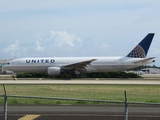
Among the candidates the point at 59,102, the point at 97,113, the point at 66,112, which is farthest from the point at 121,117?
the point at 59,102

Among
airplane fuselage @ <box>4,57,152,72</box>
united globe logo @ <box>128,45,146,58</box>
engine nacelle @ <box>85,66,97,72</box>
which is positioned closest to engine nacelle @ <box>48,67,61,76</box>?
airplane fuselage @ <box>4,57,152,72</box>

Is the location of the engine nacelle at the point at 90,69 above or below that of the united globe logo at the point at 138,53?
below

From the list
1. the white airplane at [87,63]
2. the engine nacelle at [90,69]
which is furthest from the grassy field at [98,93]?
the engine nacelle at [90,69]

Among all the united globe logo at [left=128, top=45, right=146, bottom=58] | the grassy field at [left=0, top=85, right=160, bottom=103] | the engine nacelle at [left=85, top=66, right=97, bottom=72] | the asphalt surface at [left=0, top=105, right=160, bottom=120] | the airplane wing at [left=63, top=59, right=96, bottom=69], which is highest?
the united globe logo at [left=128, top=45, right=146, bottom=58]

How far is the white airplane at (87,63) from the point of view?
4928 centimetres

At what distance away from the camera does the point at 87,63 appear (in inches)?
1938

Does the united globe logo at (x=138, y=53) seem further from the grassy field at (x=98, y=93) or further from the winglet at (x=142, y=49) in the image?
the grassy field at (x=98, y=93)

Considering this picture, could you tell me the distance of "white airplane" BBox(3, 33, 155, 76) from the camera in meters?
49.3

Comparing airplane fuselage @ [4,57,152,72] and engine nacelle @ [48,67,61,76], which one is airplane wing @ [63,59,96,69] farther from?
engine nacelle @ [48,67,61,76]

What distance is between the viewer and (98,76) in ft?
177

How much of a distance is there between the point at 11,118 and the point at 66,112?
252 centimetres

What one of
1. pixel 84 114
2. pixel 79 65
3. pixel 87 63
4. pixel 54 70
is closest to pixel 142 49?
pixel 87 63

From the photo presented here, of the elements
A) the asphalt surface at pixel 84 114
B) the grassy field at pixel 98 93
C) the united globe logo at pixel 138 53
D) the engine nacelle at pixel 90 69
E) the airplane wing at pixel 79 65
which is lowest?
the grassy field at pixel 98 93

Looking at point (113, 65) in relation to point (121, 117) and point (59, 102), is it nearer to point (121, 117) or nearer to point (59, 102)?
point (59, 102)
